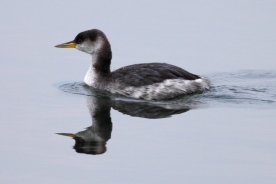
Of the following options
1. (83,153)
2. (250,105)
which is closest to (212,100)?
(250,105)

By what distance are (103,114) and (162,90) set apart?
5.67 ft

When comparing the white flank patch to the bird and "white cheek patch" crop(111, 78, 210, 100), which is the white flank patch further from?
"white cheek patch" crop(111, 78, 210, 100)

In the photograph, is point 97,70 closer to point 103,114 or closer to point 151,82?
point 151,82

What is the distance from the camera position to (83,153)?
30.9 feet

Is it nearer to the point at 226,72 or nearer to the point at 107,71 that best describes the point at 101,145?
the point at 107,71

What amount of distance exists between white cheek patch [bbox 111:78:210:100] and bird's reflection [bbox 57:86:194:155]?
352 millimetres

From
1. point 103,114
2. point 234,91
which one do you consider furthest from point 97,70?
point 234,91

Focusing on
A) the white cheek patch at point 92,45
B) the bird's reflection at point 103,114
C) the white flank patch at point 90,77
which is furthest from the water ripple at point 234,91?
the white cheek patch at point 92,45

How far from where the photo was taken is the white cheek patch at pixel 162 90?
41.9 ft

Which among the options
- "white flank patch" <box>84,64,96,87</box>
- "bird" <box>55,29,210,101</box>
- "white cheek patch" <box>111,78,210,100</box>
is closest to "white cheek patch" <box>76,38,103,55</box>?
"white flank patch" <box>84,64,96,87</box>

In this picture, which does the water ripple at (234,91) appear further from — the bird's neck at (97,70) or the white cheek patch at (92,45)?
the white cheek patch at (92,45)

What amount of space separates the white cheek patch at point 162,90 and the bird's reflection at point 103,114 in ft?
1.15

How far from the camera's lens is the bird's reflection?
9797 mm

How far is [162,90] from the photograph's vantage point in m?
12.8
